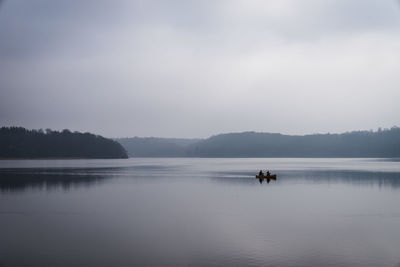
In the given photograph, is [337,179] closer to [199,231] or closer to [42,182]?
[42,182]

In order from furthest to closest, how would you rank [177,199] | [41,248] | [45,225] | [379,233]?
[177,199] → [45,225] → [379,233] → [41,248]

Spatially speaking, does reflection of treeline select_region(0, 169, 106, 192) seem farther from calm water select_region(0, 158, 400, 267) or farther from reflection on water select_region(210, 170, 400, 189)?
reflection on water select_region(210, 170, 400, 189)

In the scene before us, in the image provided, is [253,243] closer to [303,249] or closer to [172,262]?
[303,249]

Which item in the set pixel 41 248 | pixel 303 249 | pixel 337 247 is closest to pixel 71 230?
pixel 41 248

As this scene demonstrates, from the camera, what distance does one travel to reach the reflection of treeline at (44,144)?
175m

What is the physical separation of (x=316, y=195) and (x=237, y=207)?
35.2 feet

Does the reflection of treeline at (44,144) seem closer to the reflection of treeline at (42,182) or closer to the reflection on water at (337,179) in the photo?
the reflection of treeline at (42,182)

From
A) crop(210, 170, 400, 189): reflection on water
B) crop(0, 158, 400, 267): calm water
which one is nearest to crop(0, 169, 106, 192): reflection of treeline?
crop(0, 158, 400, 267): calm water

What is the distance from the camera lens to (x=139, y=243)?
17.7 m

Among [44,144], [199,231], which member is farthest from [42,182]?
[44,144]

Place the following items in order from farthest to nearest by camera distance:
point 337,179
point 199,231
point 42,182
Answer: point 337,179
point 42,182
point 199,231

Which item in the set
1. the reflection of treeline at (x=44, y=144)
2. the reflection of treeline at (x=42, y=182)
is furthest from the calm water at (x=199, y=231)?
the reflection of treeline at (x=44, y=144)

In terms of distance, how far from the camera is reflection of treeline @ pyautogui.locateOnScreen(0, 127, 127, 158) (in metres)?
175

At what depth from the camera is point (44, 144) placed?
185m
